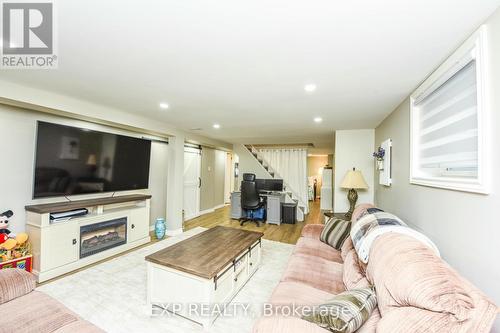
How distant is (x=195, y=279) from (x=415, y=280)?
155 cm

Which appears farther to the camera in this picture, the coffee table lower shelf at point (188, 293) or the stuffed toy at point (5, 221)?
the stuffed toy at point (5, 221)

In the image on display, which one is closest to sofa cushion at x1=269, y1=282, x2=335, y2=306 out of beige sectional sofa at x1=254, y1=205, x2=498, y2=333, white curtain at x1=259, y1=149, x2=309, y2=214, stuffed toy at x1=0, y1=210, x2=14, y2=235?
beige sectional sofa at x1=254, y1=205, x2=498, y2=333

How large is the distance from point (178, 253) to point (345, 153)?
3.62 meters

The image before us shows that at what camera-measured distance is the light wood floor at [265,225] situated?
4.39 metres

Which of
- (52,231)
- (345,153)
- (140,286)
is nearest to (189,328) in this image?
(140,286)

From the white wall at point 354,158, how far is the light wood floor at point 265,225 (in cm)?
113

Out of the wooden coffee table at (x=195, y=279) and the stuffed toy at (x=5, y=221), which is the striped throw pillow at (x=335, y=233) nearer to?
the wooden coffee table at (x=195, y=279)

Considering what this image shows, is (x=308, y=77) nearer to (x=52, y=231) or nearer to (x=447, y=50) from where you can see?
(x=447, y=50)

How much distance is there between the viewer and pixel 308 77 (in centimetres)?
196

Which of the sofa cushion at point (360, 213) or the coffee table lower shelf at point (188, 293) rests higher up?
the sofa cushion at point (360, 213)

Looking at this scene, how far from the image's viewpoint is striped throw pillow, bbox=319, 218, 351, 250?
259cm

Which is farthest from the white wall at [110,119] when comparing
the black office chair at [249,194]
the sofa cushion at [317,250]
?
the sofa cushion at [317,250]

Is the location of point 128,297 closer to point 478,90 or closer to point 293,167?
point 478,90

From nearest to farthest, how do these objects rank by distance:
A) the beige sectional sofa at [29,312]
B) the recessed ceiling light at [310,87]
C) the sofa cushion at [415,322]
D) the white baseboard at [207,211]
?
the sofa cushion at [415,322]
the beige sectional sofa at [29,312]
the recessed ceiling light at [310,87]
the white baseboard at [207,211]
